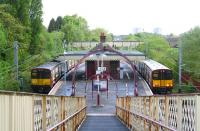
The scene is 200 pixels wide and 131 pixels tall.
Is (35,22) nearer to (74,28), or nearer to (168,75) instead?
(168,75)

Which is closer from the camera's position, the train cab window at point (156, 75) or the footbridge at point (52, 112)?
the footbridge at point (52, 112)

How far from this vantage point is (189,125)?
29.1ft

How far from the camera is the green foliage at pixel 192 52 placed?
73425mm

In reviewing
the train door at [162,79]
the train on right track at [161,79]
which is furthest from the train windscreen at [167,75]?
the train door at [162,79]

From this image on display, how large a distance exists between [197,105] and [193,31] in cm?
7474

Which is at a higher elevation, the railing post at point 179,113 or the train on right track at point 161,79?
the railing post at point 179,113

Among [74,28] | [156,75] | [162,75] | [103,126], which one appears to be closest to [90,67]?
[156,75]

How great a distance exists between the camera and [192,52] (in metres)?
76.5

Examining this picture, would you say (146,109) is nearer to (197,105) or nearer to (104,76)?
(197,105)

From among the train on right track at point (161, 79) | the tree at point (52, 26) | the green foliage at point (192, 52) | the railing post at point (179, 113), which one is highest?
the tree at point (52, 26)

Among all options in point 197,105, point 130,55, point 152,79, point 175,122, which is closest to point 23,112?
point 197,105

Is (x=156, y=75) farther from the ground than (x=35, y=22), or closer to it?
closer to it

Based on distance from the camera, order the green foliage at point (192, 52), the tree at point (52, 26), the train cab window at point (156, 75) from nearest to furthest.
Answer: the train cab window at point (156, 75), the green foliage at point (192, 52), the tree at point (52, 26)

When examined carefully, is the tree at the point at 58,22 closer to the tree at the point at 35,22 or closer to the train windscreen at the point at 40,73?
the tree at the point at 35,22
